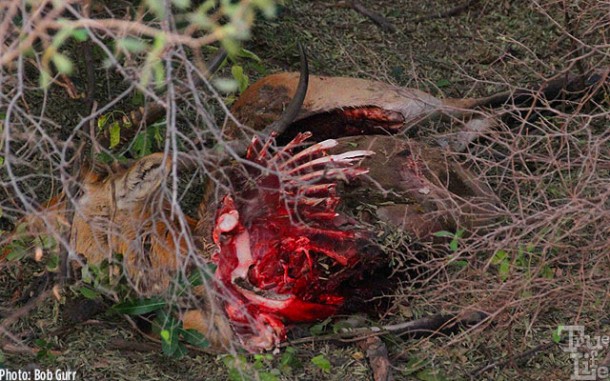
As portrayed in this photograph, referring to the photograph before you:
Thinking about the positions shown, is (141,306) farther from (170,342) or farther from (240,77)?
(240,77)

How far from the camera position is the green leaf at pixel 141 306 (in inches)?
136

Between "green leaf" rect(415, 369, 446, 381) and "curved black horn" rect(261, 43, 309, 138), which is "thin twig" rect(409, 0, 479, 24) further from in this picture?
"green leaf" rect(415, 369, 446, 381)

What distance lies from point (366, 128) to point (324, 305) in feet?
3.51

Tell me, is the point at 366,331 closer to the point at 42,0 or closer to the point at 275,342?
the point at 275,342

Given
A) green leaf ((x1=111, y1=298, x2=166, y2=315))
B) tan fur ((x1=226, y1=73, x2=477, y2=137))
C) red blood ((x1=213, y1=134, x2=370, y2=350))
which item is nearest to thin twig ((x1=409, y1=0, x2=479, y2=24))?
tan fur ((x1=226, y1=73, x2=477, y2=137))

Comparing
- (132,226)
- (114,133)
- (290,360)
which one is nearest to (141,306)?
(132,226)

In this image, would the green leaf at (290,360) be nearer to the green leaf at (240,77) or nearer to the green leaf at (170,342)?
the green leaf at (170,342)

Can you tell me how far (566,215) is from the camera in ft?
11.3

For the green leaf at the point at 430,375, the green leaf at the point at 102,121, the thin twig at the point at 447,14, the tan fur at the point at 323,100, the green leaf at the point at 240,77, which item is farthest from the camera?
the thin twig at the point at 447,14

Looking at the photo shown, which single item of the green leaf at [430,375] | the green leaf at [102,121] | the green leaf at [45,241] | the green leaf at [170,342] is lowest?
the green leaf at [430,375]

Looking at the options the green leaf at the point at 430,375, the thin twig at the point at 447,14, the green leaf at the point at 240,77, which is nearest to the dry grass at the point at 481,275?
the green leaf at the point at 430,375

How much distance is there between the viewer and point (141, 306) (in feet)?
11.4

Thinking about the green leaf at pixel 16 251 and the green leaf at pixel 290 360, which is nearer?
the green leaf at pixel 290 360

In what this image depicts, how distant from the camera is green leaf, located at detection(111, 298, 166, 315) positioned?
3.46 meters
